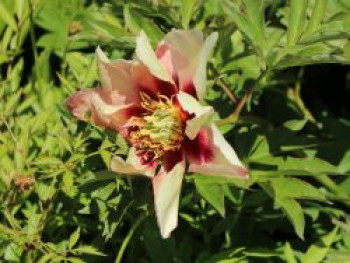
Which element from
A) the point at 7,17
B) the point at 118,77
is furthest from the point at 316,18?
the point at 7,17

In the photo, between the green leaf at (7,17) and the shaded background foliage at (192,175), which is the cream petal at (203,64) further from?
the green leaf at (7,17)

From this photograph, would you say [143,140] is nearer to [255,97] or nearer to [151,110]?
[151,110]

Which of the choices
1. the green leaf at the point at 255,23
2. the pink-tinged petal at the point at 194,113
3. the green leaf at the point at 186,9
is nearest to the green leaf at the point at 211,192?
the pink-tinged petal at the point at 194,113

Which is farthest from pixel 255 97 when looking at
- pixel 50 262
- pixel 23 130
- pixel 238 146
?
pixel 50 262

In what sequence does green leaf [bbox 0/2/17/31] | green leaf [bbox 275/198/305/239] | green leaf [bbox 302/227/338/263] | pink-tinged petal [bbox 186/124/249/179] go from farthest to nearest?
green leaf [bbox 0/2/17/31] → green leaf [bbox 302/227/338/263] → green leaf [bbox 275/198/305/239] → pink-tinged petal [bbox 186/124/249/179]

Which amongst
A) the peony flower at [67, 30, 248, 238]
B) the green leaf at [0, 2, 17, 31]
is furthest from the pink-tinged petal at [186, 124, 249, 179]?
the green leaf at [0, 2, 17, 31]

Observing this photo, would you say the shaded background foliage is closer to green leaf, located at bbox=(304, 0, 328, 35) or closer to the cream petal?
green leaf, located at bbox=(304, 0, 328, 35)

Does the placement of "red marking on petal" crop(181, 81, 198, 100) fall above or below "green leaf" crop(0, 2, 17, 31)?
above
